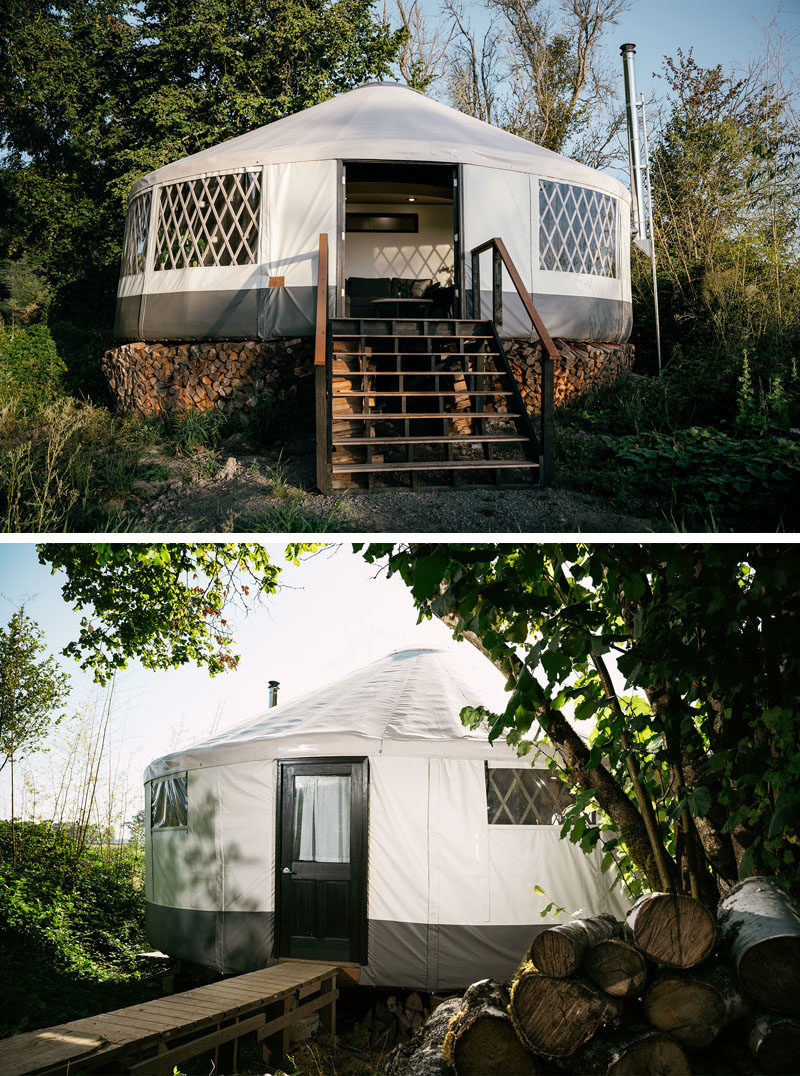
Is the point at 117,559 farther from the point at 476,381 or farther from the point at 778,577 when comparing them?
the point at 778,577

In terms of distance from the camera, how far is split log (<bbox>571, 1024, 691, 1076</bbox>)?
1832 mm

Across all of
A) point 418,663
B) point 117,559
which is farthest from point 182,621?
point 418,663

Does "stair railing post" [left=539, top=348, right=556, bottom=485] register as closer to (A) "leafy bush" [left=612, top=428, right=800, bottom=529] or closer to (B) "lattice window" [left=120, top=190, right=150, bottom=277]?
(A) "leafy bush" [left=612, top=428, right=800, bottom=529]

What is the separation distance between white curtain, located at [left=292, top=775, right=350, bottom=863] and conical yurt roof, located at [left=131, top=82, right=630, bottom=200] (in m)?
4.52

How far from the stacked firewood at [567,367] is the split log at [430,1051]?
451 cm

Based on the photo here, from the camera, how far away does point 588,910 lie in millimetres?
4570

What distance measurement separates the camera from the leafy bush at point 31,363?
8188mm

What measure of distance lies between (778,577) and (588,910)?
3.48 metres

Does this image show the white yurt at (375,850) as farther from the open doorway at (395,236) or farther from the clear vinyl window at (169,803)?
the open doorway at (395,236)

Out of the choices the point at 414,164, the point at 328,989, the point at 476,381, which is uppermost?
the point at 414,164

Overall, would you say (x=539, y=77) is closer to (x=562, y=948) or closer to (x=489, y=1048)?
(x=562, y=948)

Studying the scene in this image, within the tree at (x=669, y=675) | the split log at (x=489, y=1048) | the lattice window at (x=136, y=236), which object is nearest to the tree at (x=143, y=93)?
the lattice window at (x=136, y=236)

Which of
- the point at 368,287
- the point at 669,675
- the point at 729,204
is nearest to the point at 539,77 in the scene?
the point at 729,204

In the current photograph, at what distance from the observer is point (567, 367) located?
6773 millimetres
